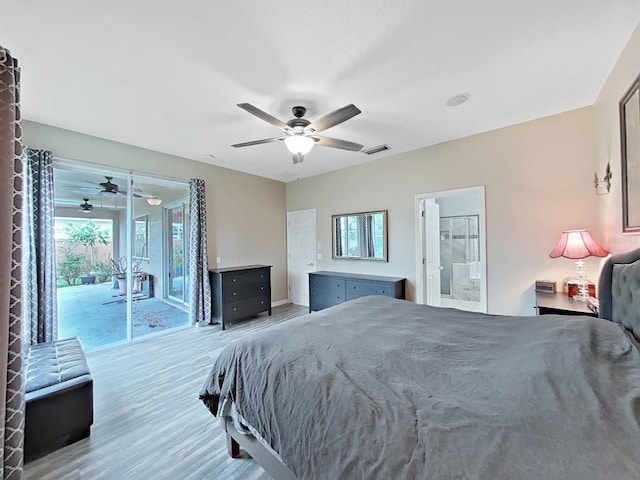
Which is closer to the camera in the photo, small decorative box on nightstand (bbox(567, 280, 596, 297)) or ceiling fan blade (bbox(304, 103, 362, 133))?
ceiling fan blade (bbox(304, 103, 362, 133))

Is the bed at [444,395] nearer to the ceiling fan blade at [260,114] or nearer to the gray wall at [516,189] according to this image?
the gray wall at [516,189]

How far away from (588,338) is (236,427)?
6.95 ft

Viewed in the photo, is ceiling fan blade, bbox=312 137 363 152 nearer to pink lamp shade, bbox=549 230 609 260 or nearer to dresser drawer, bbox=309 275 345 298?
pink lamp shade, bbox=549 230 609 260

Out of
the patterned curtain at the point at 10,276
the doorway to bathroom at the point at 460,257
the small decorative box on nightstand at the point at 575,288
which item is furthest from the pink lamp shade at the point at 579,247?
the patterned curtain at the point at 10,276

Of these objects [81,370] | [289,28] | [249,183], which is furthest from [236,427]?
[249,183]

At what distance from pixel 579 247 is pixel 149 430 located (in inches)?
162

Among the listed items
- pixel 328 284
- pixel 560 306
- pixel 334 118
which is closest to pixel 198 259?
pixel 328 284

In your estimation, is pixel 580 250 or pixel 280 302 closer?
pixel 580 250

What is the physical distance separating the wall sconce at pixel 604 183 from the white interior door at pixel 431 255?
1.93 meters

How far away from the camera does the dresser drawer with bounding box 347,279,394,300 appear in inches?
166

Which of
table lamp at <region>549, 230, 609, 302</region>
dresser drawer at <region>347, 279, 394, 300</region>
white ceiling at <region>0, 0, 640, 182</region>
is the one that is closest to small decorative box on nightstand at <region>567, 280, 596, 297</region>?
table lamp at <region>549, 230, 609, 302</region>

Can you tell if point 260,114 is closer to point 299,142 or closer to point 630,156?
point 299,142

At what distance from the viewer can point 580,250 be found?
259cm

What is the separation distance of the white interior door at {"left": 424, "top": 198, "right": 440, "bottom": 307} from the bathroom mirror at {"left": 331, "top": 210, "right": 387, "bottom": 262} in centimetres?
67
